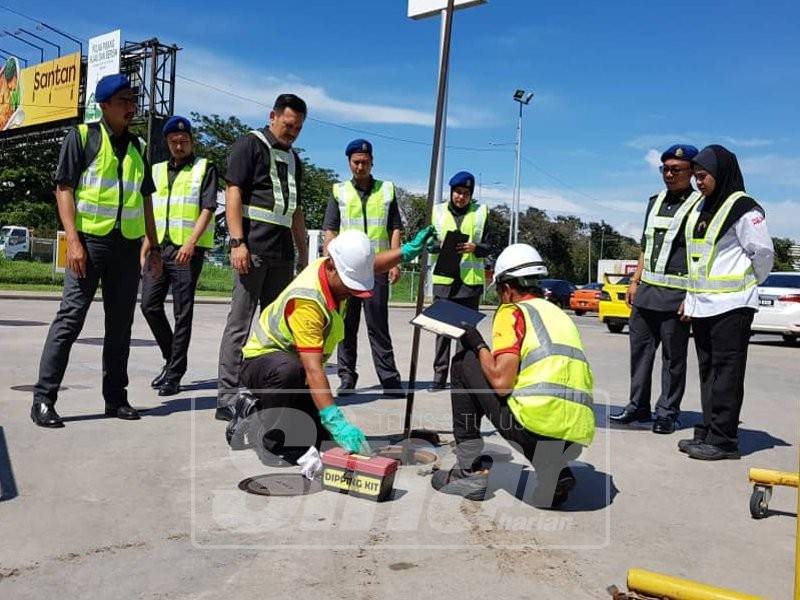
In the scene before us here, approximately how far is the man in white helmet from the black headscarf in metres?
1.80

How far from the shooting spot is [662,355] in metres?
5.34

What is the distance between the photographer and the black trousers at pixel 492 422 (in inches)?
132

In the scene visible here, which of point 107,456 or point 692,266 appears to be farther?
point 692,266

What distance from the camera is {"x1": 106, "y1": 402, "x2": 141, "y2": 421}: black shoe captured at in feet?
15.4

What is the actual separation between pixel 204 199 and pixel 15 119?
1394 inches

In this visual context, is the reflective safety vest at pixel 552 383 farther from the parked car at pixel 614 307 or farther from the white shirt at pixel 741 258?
the parked car at pixel 614 307

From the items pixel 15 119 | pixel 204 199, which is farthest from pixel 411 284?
pixel 204 199

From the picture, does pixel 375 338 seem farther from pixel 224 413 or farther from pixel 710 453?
pixel 710 453

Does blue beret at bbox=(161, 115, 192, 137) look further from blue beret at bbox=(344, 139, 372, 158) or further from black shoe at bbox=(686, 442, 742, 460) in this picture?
black shoe at bbox=(686, 442, 742, 460)

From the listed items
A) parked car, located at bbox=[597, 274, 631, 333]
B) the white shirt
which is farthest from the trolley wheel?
parked car, located at bbox=[597, 274, 631, 333]

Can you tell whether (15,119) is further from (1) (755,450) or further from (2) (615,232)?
(2) (615,232)

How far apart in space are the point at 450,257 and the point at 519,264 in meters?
2.85

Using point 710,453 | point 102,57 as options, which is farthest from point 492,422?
point 102,57

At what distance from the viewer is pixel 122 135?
4570 mm
